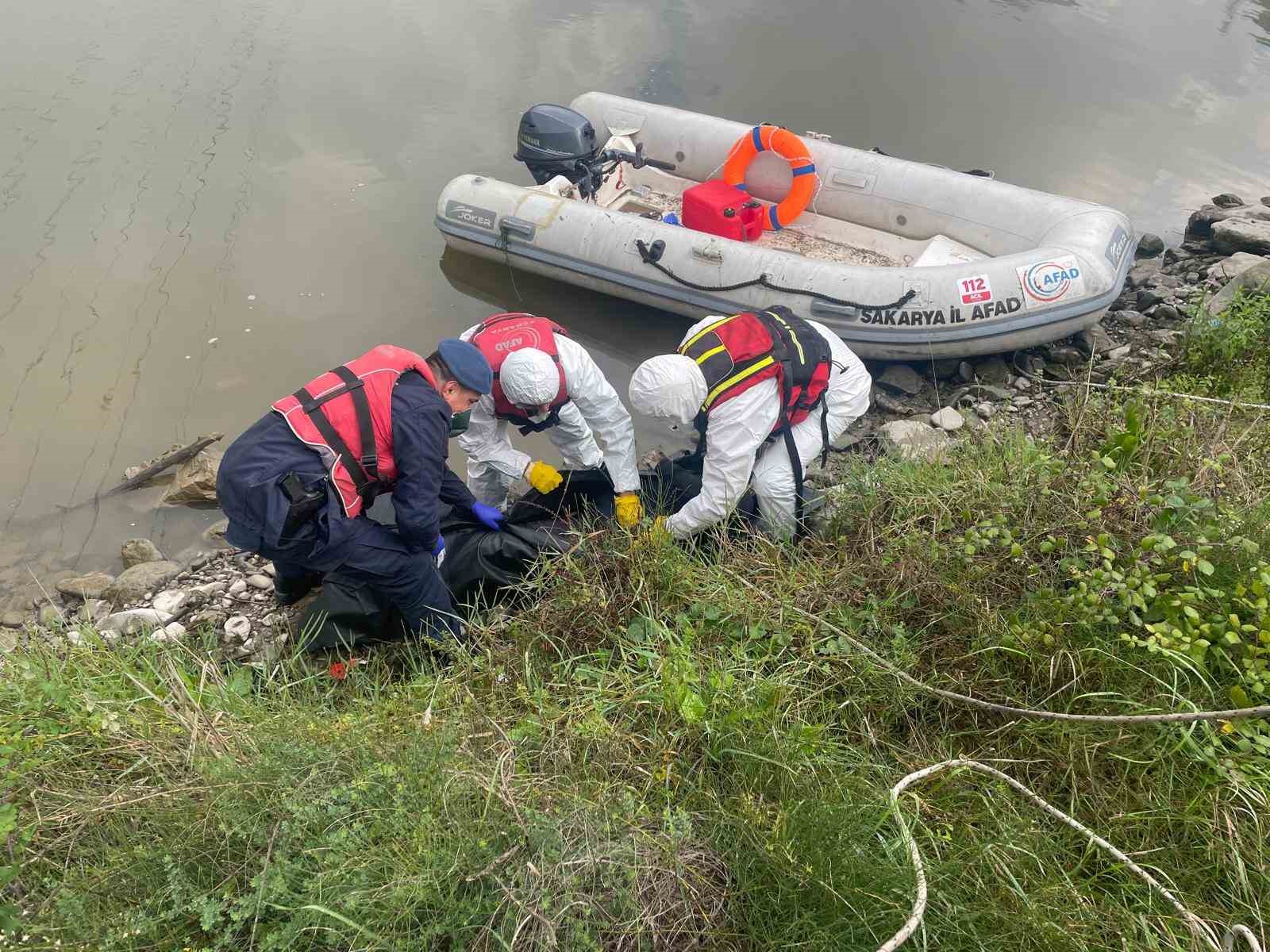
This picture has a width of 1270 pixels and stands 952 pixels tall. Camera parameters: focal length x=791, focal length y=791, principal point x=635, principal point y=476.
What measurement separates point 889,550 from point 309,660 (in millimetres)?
2198

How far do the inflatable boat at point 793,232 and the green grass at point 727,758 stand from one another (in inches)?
73.5

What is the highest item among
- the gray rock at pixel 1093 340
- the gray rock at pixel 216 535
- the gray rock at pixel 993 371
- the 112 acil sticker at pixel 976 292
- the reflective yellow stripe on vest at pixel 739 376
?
the 112 acil sticker at pixel 976 292

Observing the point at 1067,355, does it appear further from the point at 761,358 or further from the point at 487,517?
the point at 487,517

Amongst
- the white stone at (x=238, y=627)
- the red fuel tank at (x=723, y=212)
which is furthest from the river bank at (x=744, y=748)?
the red fuel tank at (x=723, y=212)

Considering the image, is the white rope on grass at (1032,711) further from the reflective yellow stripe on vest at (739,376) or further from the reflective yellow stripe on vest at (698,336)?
the reflective yellow stripe on vest at (698,336)

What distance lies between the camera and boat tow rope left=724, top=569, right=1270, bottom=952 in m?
1.55

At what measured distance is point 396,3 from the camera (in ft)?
30.6

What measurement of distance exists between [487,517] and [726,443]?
1.09 m

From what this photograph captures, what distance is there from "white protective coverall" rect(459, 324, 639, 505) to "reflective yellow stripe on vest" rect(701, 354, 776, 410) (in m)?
0.54

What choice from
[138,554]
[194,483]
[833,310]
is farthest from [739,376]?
[138,554]

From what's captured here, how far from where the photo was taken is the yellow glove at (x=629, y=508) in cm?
338

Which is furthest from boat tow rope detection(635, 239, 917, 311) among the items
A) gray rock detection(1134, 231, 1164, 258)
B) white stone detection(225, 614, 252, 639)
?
white stone detection(225, 614, 252, 639)

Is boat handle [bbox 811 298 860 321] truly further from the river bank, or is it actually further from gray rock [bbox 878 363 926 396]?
the river bank

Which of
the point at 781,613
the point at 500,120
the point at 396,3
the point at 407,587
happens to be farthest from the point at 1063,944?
the point at 396,3
